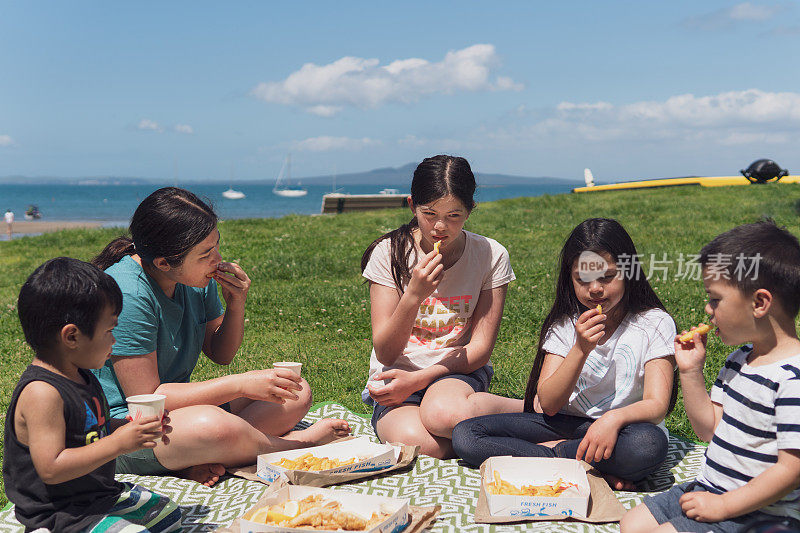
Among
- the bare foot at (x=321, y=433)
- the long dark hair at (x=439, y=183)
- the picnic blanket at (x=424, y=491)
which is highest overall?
the long dark hair at (x=439, y=183)

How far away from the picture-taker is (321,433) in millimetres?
4023

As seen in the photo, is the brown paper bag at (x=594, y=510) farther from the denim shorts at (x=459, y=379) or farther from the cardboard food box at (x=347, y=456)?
the denim shorts at (x=459, y=379)

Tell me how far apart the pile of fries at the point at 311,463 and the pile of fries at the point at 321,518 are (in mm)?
656

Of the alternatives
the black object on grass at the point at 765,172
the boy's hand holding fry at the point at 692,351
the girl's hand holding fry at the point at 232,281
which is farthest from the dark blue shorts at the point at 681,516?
the black object on grass at the point at 765,172

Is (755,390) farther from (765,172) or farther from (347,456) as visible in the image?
(765,172)

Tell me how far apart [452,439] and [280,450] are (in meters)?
0.92

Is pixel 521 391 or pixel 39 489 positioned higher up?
pixel 39 489

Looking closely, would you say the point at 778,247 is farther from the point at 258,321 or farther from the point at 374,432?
the point at 258,321

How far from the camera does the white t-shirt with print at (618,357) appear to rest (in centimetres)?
351

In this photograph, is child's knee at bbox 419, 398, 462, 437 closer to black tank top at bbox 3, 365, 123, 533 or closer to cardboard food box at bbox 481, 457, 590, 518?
cardboard food box at bbox 481, 457, 590, 518

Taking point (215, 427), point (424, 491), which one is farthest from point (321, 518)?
point (215, 427)

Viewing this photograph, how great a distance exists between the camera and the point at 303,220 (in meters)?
13.5

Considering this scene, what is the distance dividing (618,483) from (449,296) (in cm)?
133

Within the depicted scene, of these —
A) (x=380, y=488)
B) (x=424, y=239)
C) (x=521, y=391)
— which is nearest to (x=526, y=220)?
(x=521, y=391)
